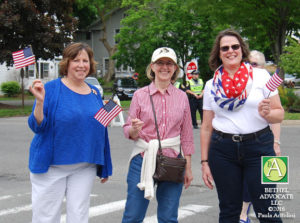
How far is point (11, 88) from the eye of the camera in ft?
130

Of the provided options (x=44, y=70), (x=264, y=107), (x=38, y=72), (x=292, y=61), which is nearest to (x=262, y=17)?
(x=292, y=61)

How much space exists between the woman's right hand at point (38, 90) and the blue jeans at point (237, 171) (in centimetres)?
137

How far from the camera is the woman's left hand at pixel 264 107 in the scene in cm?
316

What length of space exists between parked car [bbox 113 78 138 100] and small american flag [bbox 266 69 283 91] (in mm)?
29355

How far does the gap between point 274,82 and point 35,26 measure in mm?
23274

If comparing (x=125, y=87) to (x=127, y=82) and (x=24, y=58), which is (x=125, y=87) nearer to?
(x=127, y=82)

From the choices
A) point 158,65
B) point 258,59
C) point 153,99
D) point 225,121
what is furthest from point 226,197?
point 258,59

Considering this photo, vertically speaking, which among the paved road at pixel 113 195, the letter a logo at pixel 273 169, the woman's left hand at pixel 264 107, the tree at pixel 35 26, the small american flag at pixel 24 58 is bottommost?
the paved road at pixel 113 195

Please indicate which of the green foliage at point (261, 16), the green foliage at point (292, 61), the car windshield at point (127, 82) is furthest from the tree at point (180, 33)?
the green foliage at point (292, 61)

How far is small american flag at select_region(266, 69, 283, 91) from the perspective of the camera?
123 inches

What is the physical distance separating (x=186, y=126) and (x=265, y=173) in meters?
0.78

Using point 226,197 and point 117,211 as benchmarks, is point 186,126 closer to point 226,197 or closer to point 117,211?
point 226,197

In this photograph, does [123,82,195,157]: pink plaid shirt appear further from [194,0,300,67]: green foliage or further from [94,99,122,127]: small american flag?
[194,0,300,67]: green foliage

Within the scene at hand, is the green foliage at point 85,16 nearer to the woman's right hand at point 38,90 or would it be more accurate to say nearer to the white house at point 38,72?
the white house at point 38,72
